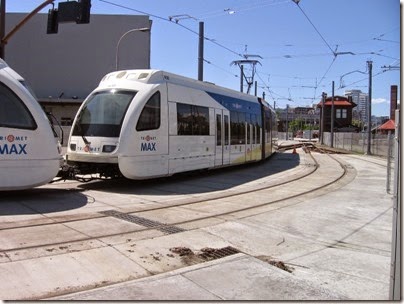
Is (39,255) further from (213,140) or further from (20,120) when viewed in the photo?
(213,140)

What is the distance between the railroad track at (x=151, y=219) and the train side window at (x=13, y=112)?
220cm

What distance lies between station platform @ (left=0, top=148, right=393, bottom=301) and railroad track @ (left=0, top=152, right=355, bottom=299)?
3 centimetres

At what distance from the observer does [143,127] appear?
39.9ft

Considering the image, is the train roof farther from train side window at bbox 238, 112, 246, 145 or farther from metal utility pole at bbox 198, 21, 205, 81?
metal utility pole at bbox 198, 21, 205, 81

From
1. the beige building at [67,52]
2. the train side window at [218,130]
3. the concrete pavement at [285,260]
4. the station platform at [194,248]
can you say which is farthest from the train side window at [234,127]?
the beige building at [67,52]

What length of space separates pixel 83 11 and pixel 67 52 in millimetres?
36702

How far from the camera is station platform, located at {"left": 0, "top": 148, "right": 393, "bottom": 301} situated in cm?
497

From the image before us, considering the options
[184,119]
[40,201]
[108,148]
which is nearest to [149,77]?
[184,119]

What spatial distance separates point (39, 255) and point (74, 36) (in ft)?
156

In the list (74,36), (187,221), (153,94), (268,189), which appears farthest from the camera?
(74,36)

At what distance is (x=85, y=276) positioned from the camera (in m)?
5.27

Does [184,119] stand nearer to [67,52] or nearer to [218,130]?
[218,130]

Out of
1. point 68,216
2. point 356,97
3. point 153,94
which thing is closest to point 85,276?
point 68,216

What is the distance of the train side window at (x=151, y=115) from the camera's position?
39.7ft
